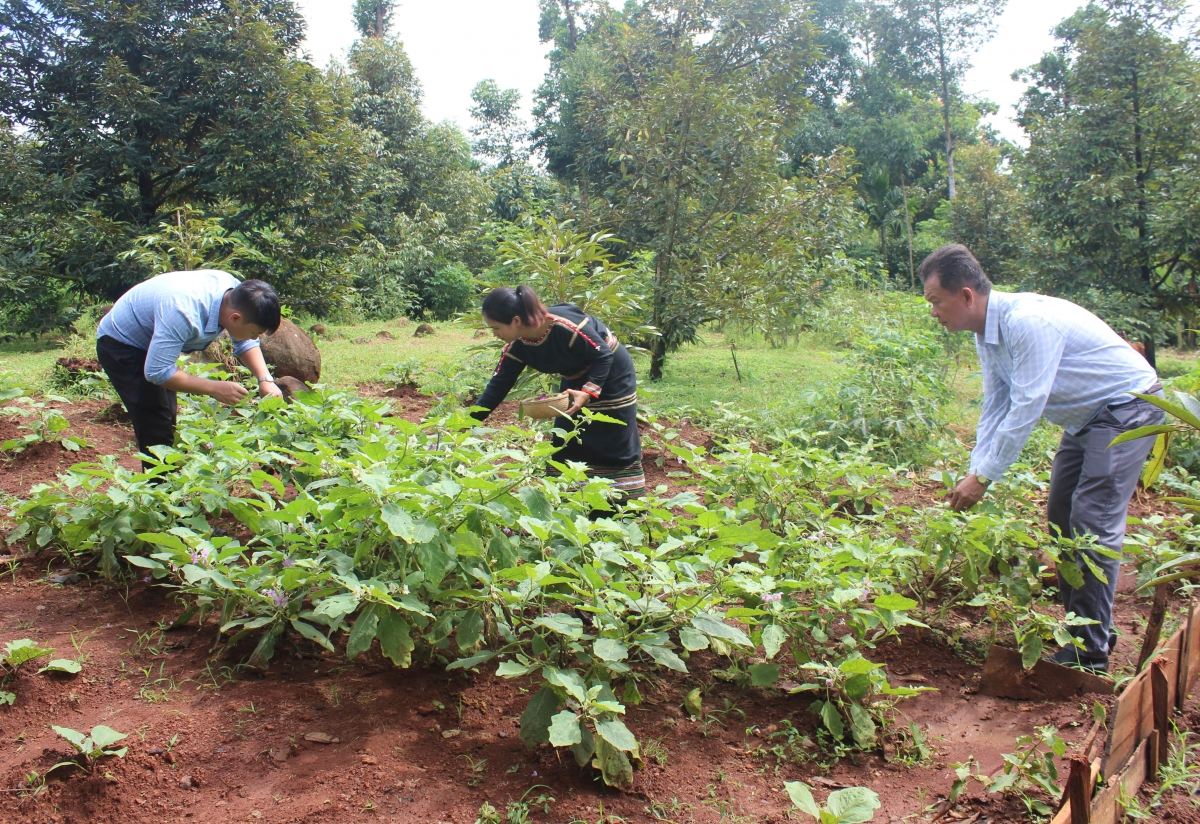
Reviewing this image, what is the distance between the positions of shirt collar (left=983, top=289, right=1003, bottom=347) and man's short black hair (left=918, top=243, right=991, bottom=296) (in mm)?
34

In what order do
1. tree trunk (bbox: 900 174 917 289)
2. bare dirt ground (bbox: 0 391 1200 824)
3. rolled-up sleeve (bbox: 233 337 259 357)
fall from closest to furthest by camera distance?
bare dirt ground (bbox: 0 391 1200 824), rolled-up sleeve (bbox: 233 337 259 357), tree trunk (bbox: 900 174 917 289)

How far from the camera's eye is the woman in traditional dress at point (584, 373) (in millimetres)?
3565

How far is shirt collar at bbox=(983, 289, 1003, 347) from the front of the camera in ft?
9.38

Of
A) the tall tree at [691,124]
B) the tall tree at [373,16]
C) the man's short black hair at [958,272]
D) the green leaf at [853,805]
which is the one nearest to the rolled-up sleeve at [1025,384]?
the man's short black hair at [958,272]

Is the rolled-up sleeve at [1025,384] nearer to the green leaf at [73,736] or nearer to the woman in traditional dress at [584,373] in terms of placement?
the woman in traditional dress at [584,373]

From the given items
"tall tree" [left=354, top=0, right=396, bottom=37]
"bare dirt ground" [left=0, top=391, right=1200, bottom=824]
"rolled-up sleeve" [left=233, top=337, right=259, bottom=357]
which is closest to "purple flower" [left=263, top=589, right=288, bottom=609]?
"bare dirt ground" [left=0, top=391, right=1200, bottom=824]

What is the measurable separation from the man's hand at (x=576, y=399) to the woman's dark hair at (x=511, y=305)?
1.22ft

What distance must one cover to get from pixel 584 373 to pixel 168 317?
A: 1.81 m

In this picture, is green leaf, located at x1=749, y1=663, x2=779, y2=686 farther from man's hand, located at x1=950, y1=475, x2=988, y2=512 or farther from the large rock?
the large rock

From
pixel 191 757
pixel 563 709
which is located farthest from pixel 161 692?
pixel 563 709

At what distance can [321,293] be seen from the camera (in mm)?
12383

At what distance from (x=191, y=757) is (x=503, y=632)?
31.4 inches

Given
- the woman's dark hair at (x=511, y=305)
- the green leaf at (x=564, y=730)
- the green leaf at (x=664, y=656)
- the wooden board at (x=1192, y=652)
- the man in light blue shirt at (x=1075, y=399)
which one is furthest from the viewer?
the woman's dark hair at (x=511, y=305)

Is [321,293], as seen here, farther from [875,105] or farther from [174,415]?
[875,105]
